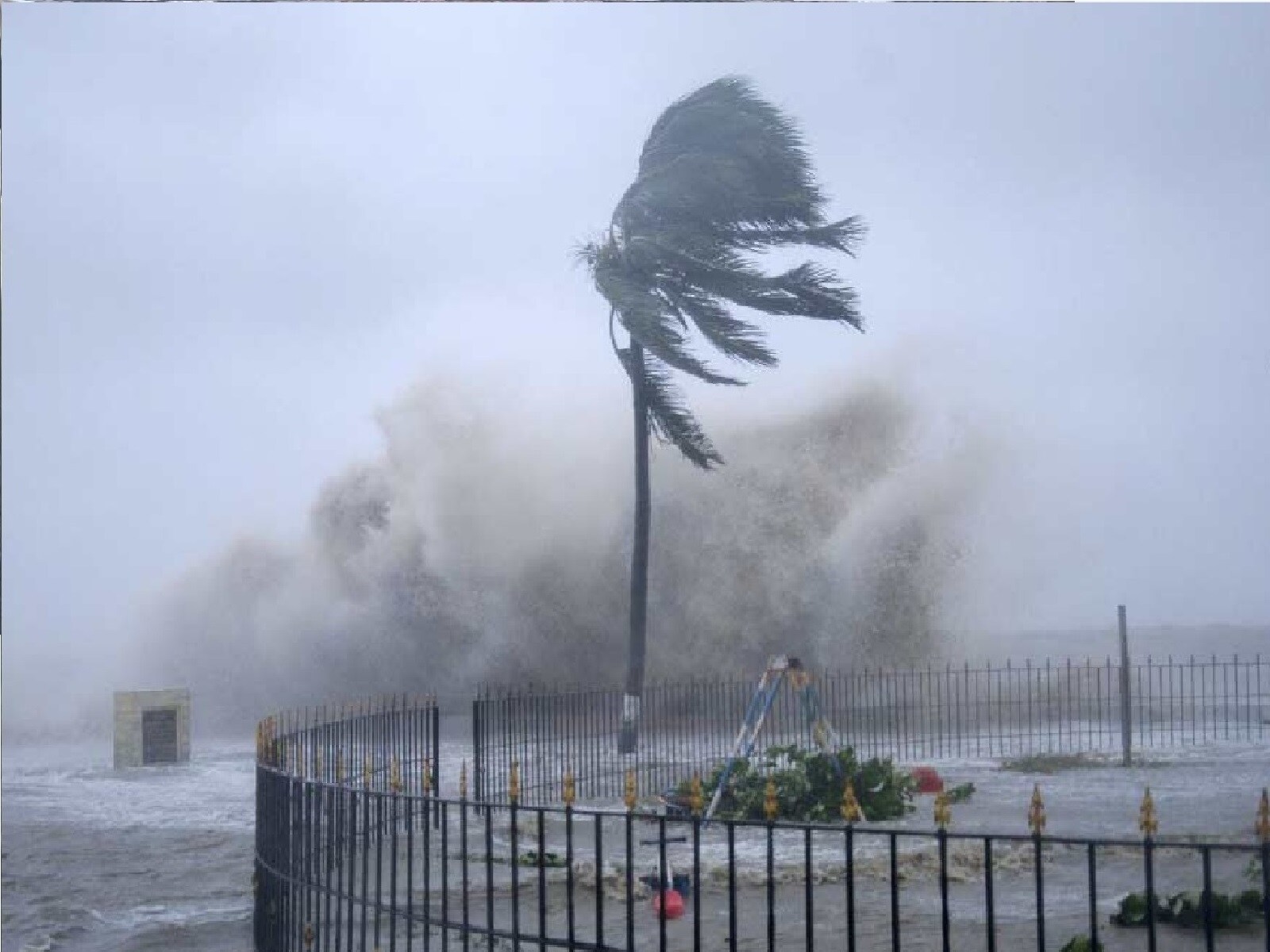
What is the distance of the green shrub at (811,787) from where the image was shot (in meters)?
10.7

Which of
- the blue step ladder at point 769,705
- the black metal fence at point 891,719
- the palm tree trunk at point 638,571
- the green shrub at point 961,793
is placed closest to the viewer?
the blue step ladder at point 769,705

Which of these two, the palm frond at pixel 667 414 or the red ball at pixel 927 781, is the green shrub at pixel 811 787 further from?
the palm frond at pixel 667 414

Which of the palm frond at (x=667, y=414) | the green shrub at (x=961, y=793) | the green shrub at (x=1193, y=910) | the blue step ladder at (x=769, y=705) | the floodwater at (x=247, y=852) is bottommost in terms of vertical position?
the floodwater at (x=247, y=852)

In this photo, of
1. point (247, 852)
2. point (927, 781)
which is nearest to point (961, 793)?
point (927, 781)

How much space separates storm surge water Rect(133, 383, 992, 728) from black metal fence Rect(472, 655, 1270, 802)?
1.41 metres

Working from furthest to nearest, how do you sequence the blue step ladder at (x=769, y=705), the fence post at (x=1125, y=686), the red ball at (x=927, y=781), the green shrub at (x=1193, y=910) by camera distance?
1. the fence post at (x=1125, y=686)
2. the red ball at (x=927, y=781)
3. the blue step ladder at (x=769, y=705)
4. the green shrub at (x=1193, y=910)

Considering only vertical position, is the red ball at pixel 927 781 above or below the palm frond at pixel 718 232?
below

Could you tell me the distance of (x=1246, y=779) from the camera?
506 inches

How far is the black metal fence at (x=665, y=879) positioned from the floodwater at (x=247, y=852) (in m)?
0.05

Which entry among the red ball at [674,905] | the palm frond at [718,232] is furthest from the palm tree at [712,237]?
the red ball at [674,905]

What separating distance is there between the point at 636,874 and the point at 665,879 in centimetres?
302

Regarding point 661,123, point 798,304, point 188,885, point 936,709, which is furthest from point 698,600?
point 188,885

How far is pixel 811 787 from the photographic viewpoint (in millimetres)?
10789

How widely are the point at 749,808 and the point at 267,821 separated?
4433 mm
